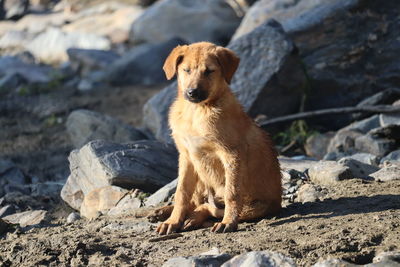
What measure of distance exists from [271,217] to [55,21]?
2179 centimetres

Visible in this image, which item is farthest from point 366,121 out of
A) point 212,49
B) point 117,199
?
point 212,49

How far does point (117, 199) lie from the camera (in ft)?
30.0

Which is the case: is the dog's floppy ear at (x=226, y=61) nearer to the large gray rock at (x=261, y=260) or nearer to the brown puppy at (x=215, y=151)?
the brown puppy at (x=215, y=151)

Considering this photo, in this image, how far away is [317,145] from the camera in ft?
40.4

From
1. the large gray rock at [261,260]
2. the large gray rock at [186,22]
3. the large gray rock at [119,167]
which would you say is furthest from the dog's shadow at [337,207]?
the large gray rock at [186,22]

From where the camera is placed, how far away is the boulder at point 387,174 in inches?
333

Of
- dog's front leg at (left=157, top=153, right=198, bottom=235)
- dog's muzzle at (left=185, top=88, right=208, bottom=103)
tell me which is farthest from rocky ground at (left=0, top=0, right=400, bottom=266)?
dog's muzzle at (left=185, top=88, right=208, bottom=103)

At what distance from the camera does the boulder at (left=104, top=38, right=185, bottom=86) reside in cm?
1905

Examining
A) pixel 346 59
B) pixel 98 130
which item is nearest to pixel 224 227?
pixel 98 130

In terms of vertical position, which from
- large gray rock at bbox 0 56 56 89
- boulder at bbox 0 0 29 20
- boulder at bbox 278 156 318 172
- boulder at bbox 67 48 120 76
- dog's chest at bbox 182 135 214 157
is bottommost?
boulder at bbox 0 0 29 20

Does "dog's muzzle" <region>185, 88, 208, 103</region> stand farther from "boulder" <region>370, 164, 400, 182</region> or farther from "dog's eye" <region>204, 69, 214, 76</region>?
"boulder" <region>370, 164, 400, 182</region>

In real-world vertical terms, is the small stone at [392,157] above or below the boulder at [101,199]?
below

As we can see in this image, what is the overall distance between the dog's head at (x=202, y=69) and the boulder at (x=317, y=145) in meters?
5.20

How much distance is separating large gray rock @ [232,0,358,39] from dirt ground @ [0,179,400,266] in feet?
23.0
